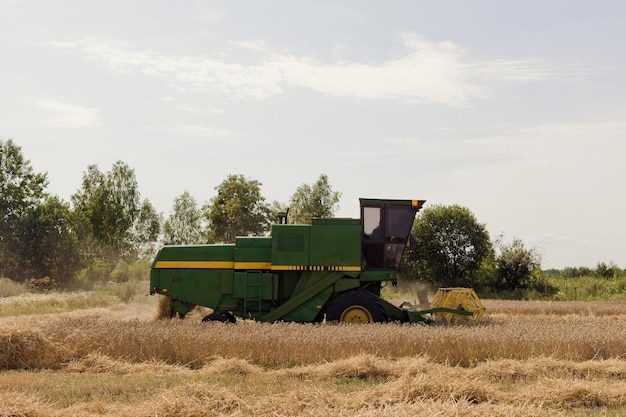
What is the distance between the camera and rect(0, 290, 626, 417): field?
786cm

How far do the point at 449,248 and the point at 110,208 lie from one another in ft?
100.0

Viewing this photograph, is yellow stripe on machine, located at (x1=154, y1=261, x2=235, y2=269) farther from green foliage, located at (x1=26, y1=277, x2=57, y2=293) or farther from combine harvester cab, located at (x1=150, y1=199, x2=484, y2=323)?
green foliage, located at (x1=26, y1=277, x2=57, y2=293)

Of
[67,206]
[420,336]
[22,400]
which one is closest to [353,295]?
[420,336]

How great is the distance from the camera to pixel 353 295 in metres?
16.2

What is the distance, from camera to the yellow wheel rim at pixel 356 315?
52.5 feet

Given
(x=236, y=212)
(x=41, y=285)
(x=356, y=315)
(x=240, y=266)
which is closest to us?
(x=356, y=315)

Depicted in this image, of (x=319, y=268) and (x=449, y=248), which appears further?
(x=449, y=248)

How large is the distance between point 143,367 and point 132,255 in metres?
52.1

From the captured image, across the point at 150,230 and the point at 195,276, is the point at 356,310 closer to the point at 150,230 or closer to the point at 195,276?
the point at 195,276

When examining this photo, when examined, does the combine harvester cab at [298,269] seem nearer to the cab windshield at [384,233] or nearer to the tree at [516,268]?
the cab windshield at [384,233]

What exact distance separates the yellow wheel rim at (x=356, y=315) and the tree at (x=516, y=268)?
23.7 m

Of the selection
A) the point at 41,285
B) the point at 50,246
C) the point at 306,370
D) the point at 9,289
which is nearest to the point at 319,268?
the point at 306,370

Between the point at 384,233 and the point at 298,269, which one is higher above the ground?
the point at 384,233

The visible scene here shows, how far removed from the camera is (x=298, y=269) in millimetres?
16484
